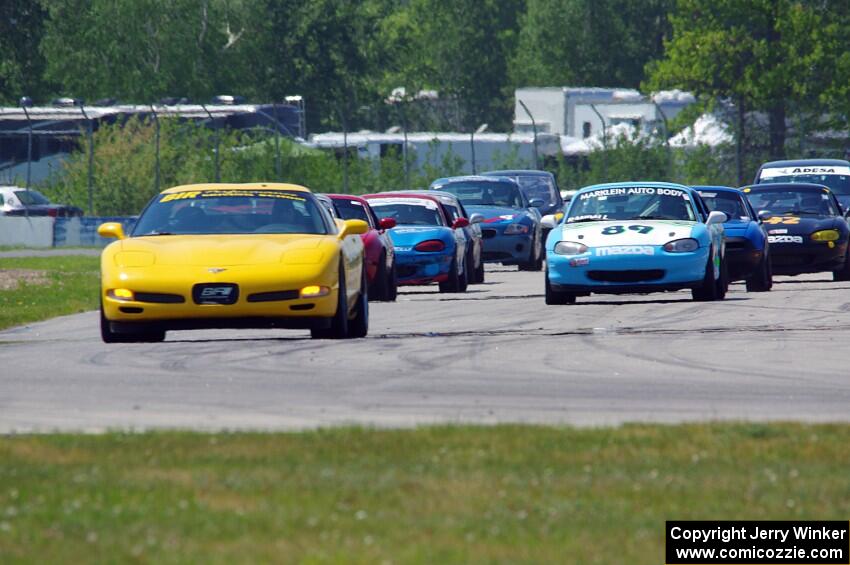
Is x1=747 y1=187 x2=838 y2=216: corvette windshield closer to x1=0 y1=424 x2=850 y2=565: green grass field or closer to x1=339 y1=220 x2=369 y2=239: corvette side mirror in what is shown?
x1=339 y1=220 x2=369 y2=239: corvette side mirror

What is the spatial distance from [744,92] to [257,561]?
58615 mm

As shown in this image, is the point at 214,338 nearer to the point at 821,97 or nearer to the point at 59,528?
the point at 59,528

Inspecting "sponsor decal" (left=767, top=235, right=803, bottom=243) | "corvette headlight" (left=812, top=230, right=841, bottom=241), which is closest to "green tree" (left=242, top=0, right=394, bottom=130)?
"sponsor decal" (left=767, top=235, right=803, bottom=243)

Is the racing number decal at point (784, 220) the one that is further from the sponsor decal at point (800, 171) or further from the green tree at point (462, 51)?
the green tree at point (462, 51)

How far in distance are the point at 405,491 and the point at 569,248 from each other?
13105mm

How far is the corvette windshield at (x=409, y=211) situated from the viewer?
88.1 ft

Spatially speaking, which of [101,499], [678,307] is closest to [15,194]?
[678,307]

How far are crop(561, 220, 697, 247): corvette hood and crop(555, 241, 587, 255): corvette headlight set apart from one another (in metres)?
0.06

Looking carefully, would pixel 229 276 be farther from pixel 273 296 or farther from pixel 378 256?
pixel 378 256

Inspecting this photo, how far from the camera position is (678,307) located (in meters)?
20.5

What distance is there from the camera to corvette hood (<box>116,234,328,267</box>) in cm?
1535

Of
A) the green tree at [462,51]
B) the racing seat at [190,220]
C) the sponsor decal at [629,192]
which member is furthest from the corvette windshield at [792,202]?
the green tree at [462,51]

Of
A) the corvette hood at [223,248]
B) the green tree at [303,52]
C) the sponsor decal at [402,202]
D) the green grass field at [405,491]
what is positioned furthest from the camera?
the green tree at [303,52]

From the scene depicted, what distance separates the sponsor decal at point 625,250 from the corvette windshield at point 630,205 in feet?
3.62
